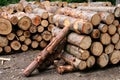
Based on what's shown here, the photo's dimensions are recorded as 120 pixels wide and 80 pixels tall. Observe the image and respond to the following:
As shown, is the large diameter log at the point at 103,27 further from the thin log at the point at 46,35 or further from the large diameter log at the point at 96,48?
the thin log at the point at 46,35

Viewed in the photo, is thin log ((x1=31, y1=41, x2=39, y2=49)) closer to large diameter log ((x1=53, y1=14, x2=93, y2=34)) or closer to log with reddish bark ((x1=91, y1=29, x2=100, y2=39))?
large diameter log ((x1=53, y1=14, x2=93, y2=34))

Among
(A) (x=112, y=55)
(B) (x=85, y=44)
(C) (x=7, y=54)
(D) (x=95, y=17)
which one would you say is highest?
(D) (x=95, y=17)

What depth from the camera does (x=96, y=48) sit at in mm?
6855

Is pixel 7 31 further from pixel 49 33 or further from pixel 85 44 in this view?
pixel 85 44

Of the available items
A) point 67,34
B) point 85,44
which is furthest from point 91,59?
point 67,34

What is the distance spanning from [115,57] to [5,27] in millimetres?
3907

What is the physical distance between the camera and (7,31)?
9078 millimetres

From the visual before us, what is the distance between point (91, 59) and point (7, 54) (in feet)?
11.8

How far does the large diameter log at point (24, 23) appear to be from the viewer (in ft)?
30.4

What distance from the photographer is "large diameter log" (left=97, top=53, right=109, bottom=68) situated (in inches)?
275

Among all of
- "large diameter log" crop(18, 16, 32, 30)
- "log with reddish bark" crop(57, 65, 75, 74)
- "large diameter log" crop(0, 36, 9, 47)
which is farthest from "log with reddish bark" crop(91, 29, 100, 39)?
"large diameter log" crop(0, 36, 9, 47)

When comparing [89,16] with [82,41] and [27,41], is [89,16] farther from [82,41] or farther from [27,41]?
[27,41]

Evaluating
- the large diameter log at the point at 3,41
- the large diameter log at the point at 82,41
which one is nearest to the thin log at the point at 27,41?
the large diameter log at the point at 3,41

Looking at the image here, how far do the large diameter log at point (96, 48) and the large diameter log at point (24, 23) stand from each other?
3225mm
